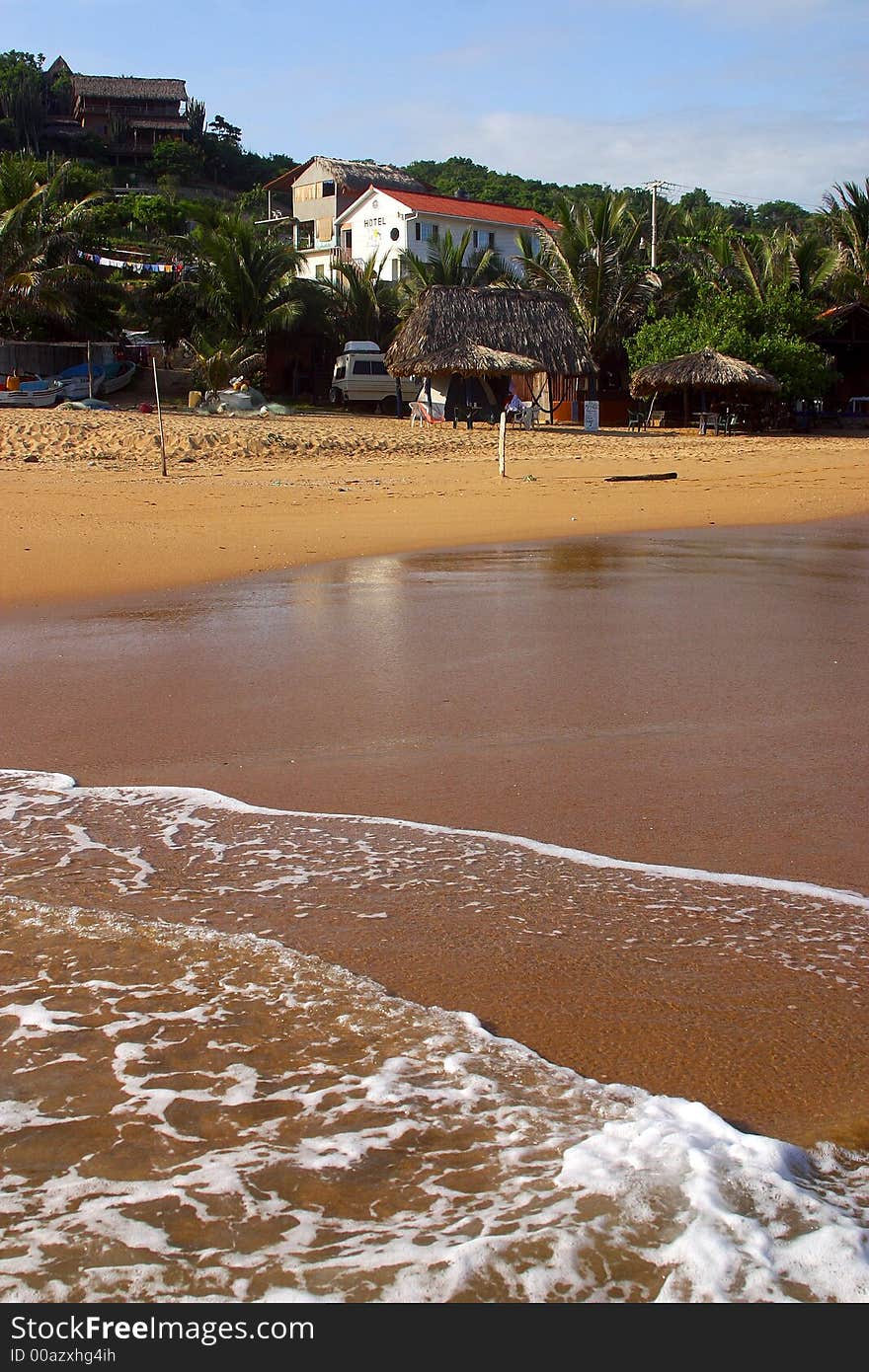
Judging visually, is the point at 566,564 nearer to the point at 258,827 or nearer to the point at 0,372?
the point at 258,827

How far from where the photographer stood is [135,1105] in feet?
8.56

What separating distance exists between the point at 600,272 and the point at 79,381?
50.3 ft

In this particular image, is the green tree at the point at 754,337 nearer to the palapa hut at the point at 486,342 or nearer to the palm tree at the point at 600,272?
the palapa hut at the point at 486,342

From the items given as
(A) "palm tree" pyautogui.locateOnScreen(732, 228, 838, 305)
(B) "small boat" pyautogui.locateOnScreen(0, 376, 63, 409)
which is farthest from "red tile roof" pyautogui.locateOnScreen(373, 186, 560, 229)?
(B) "small boat" pyautogui.locateOnScreen(0, 376, 63, 409)

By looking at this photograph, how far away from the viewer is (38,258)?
29.7m

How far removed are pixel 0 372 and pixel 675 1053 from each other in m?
30.6

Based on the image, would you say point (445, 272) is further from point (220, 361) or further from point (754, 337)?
point (220, 361)

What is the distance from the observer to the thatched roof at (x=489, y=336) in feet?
101

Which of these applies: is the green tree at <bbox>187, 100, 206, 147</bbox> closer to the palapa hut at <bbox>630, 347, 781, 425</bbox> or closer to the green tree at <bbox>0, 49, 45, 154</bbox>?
the green tree at <bbox>0, 49, 45, 154</bbox>

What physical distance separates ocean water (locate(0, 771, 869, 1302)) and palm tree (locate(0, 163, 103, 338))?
28581 millimetres

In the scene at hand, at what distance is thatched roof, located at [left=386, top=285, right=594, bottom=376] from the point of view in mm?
30734

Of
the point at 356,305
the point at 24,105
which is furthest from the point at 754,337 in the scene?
the point at 24,105

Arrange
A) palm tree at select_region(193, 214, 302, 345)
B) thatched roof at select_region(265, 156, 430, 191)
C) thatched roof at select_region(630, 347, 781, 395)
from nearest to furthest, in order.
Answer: thatched roof at select_region(630, 347, 781, 395) < palm tree at select_region(193, 214, 302, 345) < thatched roof at select_region(265, 156, 430, 191)

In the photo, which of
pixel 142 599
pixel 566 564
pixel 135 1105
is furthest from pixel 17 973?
pixel 566 564
